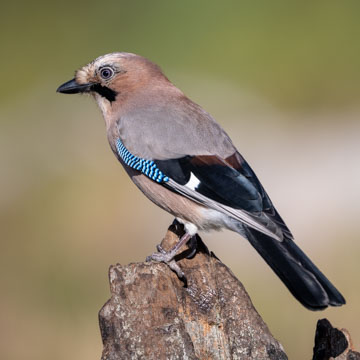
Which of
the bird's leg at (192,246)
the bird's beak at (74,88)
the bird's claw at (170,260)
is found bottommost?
the bird's claw at (170,260)

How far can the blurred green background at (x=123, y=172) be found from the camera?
6.78m

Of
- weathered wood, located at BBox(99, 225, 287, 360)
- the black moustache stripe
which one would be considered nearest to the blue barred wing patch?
the black moustache stripe

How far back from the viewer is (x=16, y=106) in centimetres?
1013

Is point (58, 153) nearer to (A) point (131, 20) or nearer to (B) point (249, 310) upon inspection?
(A) point (131, 20)

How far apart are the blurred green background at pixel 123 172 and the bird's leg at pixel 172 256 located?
1501mm

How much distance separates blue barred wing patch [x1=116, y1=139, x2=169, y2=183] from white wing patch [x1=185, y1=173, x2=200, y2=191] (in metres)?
0.16

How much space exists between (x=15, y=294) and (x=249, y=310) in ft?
10.2

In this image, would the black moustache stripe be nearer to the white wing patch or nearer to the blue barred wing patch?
the blue barred wing patch

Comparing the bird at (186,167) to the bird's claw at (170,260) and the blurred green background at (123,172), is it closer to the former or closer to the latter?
the bird's claw at (170,260)

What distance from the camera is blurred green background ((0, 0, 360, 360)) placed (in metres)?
6.78

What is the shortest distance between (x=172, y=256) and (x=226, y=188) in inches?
18.6

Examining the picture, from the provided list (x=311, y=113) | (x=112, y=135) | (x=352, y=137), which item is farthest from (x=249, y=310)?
(x=311, y=113)

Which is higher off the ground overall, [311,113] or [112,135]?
[311,113]

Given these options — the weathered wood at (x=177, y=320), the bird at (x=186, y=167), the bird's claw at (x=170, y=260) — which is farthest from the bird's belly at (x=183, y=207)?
the weathered wood at (x=177, y=320)
